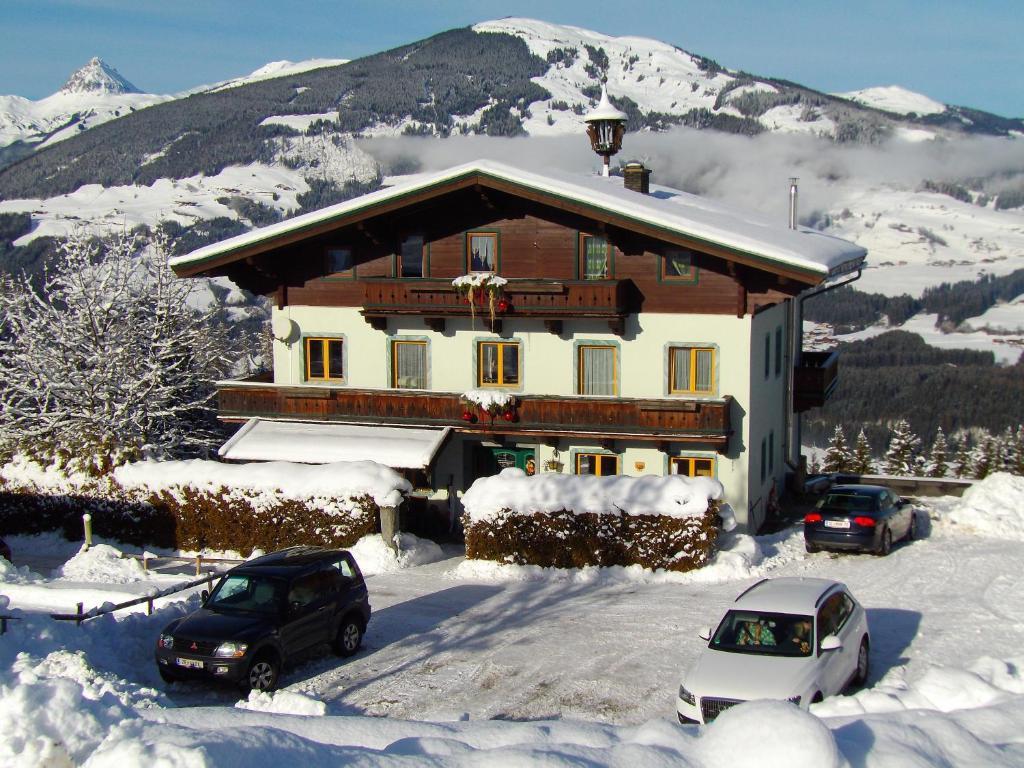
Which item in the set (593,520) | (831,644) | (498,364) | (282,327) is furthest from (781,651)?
(282,327)

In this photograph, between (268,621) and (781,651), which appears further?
(268,621)

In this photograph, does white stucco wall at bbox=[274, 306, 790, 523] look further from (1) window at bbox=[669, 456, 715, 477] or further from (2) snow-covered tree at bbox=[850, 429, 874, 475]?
(2) snow-covered tree at bbox=[850, 429, 874, 475]

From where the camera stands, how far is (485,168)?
28.0 m

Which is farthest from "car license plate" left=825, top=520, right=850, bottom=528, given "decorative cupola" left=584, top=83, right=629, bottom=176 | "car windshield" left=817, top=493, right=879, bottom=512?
"decorative cupola" left=584, top=83, right=629, bottom=176

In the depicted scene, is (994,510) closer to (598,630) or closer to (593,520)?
(593,520)

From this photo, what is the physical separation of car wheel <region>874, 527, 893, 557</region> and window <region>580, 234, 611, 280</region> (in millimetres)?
9665

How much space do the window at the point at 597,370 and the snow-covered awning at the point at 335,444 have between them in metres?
3.92

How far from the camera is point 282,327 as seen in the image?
30656mm

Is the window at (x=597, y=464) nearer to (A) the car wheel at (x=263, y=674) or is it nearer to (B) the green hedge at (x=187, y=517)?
(B) the green hedge at (x=187, y=517)

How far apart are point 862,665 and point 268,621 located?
8.70 metres

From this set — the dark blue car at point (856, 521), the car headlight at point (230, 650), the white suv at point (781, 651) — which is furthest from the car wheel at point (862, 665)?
the car headlight at point (230, 650)

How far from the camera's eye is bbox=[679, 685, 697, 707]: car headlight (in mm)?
13219

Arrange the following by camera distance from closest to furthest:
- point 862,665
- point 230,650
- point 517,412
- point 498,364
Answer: point 230,650, point 862,665, point 517,412, point 498,364

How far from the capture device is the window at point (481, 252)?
2961 centimetres
